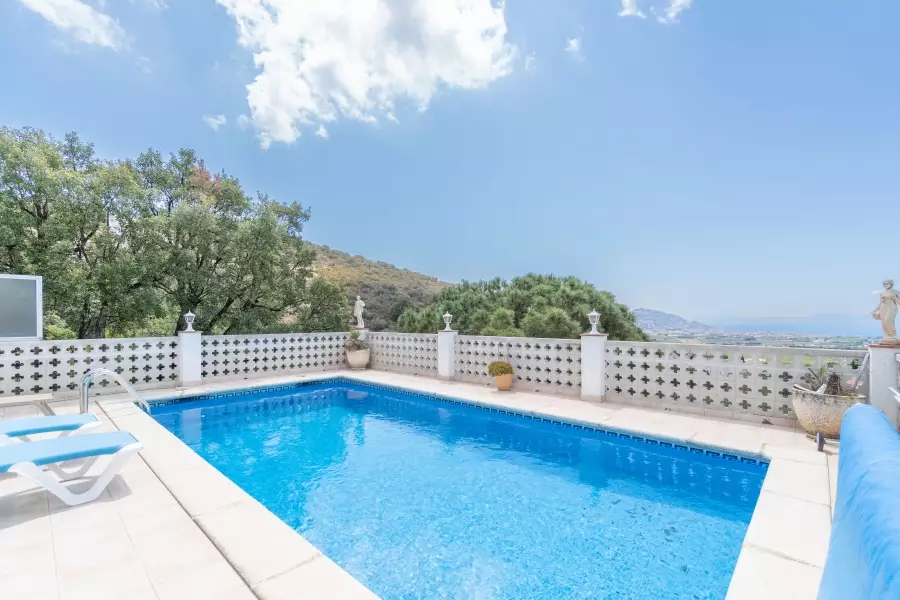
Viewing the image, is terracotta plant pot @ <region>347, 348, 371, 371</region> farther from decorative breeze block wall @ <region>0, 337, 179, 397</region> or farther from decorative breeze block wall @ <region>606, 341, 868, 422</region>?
decorative breeze block wall @ <region>606, 341, 868, 422</region>

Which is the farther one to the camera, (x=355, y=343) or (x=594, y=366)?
(x=355, y=343)

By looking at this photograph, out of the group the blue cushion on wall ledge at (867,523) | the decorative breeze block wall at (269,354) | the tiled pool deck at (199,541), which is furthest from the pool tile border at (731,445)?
the blue cushion on wall ledge at (867,523)

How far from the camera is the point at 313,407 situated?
7.73 metres

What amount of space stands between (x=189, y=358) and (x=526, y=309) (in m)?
13.9

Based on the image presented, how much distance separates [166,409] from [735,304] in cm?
2625

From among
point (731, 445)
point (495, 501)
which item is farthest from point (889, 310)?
point (495, 501)

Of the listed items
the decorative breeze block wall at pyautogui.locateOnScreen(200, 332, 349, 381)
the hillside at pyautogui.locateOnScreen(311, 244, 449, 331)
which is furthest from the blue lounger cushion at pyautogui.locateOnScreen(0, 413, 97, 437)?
the hillside at pyautogui.locateOnScreen(311, 244, 449, 331)

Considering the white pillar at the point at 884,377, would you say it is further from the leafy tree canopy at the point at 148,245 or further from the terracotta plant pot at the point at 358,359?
the leafy tree canopy at the point at 148,245

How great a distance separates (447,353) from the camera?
29.7 ft

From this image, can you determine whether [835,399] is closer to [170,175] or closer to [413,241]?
[170,175]

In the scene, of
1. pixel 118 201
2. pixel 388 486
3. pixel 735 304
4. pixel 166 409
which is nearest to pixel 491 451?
pixel 388 486

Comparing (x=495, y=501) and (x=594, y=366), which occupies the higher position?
(x=594, y=366)

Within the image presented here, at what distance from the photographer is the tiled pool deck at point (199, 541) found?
7.04ft

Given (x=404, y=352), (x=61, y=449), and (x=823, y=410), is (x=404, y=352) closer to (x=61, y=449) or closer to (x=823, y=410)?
(x=61, y=449)
